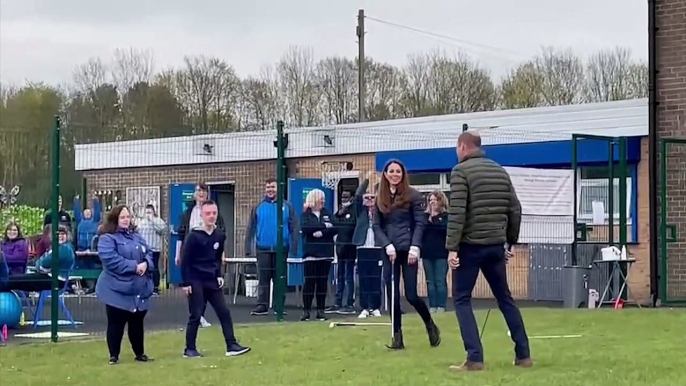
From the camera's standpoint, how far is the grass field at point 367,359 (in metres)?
9.31

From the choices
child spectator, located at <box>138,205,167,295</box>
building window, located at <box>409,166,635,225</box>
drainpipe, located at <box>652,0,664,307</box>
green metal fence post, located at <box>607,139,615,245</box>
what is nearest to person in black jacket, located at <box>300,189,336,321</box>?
child spectator, located at <box>138,205,167,295</box>

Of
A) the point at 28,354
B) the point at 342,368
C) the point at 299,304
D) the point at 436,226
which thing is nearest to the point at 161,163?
the point at 299,304

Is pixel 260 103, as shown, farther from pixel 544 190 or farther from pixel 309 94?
pixel 544 190

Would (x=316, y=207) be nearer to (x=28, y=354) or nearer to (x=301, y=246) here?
(x=301, y=246)

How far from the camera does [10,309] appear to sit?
586 inches

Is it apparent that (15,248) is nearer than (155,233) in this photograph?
Yes

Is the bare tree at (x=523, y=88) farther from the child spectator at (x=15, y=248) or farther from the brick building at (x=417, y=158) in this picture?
the child spectator at (x=15, y=248)

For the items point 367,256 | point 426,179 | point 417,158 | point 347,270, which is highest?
point 417,158

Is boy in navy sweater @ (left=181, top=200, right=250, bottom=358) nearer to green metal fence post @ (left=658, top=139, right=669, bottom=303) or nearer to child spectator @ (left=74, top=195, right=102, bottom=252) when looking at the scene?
child spectator @ (left=74, top=195, right=102, bottom=252)

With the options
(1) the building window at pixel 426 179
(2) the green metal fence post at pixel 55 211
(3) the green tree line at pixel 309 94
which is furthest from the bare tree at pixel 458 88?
(2) the green metal fence post at pixel 55 211

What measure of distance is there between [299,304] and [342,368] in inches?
328

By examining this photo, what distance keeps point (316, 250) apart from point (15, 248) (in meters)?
4.16

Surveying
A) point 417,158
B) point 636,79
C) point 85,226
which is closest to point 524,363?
point 85,226

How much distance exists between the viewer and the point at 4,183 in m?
17.4
